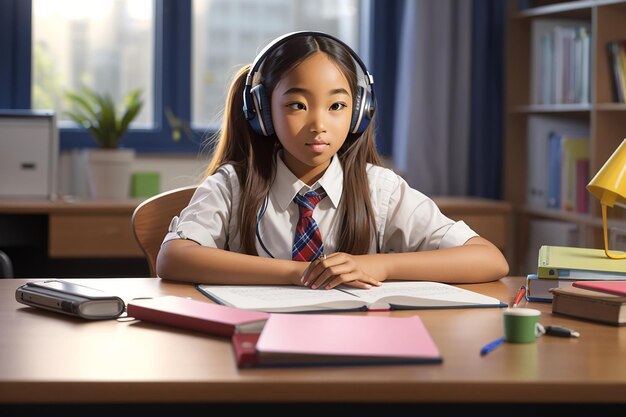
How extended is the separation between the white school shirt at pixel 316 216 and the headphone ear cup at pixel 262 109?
10cm

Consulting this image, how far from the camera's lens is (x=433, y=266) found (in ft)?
4.72

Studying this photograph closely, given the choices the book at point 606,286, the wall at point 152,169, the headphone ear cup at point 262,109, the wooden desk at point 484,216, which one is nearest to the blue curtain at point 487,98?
the wooden desk at point 484,216

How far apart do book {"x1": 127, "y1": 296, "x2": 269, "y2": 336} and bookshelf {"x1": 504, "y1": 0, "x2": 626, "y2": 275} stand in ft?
6.33

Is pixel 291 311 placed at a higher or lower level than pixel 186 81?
lower

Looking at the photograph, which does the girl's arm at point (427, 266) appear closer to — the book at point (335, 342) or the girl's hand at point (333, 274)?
the girl's hand at point (333, 274)

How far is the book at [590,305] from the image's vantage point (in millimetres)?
1115

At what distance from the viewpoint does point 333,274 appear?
1.29m

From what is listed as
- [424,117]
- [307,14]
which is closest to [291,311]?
[424,117]

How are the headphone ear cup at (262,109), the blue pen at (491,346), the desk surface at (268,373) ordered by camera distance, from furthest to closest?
the headphone ear cup at (262,109) → the blue pen at (491,346) → the desk surface at (268,373)

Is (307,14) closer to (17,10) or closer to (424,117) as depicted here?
(424,117)

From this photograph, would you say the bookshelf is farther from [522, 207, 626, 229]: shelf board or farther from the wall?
the wall

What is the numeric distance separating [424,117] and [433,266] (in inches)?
84.6

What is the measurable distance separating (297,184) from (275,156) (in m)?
0.08

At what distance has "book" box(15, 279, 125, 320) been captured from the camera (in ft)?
3.67
